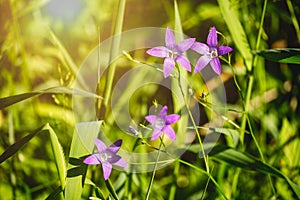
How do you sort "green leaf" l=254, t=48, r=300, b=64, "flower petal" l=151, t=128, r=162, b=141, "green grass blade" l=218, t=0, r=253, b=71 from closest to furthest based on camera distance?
"flower petal" l=151, t=128, r=162, b=141, "green leaf" l=254, t=48, r=300, b=64, "green grass blade" l=218, t=0, r=253, b=71

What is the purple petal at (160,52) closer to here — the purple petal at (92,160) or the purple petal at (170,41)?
the purple petal at (170,41)

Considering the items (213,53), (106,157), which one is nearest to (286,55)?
(213,53)

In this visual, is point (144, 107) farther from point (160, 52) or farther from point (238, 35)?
point (160, 52)

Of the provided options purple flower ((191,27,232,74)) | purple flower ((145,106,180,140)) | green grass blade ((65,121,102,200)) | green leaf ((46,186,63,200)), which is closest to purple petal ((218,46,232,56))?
purple flower ((191,27,232,74))

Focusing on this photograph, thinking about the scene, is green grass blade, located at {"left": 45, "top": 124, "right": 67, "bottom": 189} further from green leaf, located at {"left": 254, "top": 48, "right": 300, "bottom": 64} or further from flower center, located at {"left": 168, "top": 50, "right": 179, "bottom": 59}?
green leaf, located at {"left": 254, "top": 48, "right": 300, "bottom": 64}

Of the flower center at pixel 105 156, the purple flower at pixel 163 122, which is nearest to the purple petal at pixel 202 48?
the purple flower at pixel 163 122

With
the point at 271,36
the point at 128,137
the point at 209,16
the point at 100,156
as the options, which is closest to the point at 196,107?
the point at 128,137

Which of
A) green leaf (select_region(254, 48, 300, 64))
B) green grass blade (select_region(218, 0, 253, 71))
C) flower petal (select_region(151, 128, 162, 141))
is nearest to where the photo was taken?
flower petal (select_region(151, 128, 162, 141))
